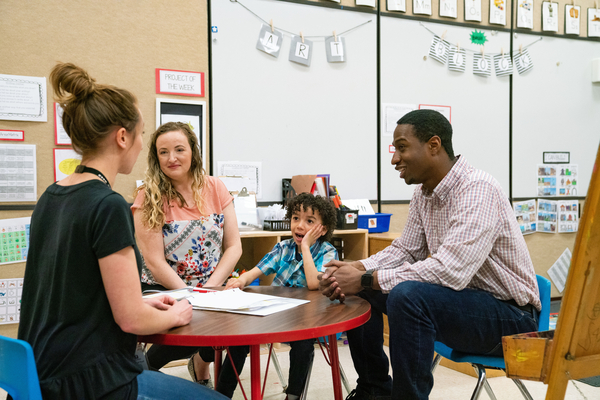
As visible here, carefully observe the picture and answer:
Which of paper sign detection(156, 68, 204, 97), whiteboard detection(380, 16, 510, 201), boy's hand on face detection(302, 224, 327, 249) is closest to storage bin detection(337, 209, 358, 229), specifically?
whiteboard detection(380, 16, 510, 201)

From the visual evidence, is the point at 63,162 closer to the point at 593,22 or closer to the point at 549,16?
the point at 549,16

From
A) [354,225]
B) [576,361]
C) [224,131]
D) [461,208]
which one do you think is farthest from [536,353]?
[224,131]

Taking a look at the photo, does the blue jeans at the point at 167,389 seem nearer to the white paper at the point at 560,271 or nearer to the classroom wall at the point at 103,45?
the classroom wall at the point at 103,45

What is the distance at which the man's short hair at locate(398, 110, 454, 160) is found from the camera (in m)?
1.84

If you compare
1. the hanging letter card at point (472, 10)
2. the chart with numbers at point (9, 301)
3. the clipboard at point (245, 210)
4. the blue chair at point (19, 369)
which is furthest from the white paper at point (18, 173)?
the hanging letter card at point (472, 10)

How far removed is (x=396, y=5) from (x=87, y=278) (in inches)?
135

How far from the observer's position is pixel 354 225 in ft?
10.7

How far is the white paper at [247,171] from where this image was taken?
3.33 meters

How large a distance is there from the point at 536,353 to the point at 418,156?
1.00 m

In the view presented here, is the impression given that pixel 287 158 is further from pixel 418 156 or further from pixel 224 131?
pixel 418 156

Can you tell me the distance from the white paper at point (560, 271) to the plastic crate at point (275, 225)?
263cm

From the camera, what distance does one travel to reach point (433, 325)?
1538 millimetres

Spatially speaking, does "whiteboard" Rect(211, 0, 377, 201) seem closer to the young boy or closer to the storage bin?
the storage bin

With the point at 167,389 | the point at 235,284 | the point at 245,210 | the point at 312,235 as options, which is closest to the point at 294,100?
the point at 245,210
